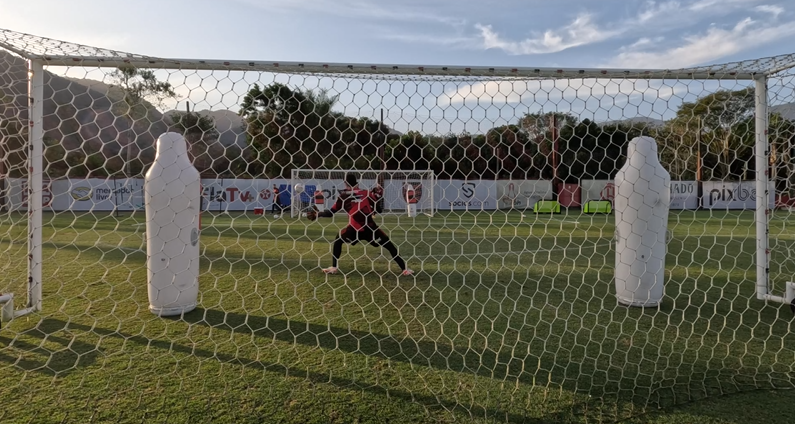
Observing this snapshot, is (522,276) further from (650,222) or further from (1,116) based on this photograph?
(1,116)

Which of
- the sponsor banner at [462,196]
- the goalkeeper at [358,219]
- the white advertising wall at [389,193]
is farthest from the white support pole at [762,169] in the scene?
the sponsor banner at [462,196]

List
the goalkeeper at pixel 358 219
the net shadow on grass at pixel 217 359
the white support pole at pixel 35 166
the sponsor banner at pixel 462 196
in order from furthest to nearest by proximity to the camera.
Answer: the sponsor banner at pixel 462 196 → the goalkeeper at pixel 358 219 → the white support pole at pixel 35 166 → the net shadow on grass at pixel 217 359

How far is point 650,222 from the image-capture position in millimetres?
4121

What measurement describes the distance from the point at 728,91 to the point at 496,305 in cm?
283

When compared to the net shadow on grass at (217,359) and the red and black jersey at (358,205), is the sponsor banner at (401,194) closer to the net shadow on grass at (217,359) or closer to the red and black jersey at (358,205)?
the red and black jersey at (358,205)

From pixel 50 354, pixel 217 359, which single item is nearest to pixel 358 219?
pixel 217 359

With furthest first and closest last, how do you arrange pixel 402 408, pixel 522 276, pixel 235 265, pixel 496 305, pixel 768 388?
pixel 235 265 → pixel 522 276 → pixel 496 305 → pixel 768 388 → pixel 402 408

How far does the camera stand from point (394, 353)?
3.09 meters

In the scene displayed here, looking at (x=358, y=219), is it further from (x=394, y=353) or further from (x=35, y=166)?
(x=35, y=166)

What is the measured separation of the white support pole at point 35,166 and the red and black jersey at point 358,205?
2884 millimetres

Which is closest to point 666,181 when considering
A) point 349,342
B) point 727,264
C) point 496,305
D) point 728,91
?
point 728,91

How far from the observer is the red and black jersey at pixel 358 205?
548 cm

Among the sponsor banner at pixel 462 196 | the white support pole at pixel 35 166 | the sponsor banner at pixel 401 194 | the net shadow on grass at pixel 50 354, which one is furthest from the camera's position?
the sponsor banner at pixel 462 196

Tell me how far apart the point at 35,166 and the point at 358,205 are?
3.23 metres
